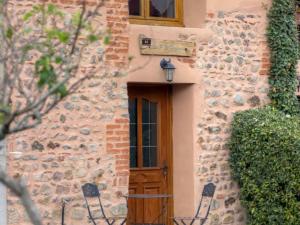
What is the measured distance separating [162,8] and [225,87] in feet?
4.48

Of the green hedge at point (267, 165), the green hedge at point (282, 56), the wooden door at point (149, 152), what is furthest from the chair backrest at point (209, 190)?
the green hedge at point (282, 56)

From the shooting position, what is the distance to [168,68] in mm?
9227

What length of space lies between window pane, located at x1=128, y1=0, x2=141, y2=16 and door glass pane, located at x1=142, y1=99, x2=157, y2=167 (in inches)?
45.7

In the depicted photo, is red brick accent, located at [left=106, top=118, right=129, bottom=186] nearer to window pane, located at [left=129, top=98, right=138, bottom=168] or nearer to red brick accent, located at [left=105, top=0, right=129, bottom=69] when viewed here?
window pane, located at [left=129, top=98, right=138, bottom=168]

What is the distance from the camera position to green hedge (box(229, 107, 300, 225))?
8.98 meters

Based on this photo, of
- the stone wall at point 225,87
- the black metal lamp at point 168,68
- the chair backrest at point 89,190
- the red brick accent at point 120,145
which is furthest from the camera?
the stone wall at point 225,87

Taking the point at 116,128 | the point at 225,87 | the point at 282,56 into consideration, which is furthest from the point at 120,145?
the point at 282,56

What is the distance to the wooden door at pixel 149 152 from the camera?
374 inches

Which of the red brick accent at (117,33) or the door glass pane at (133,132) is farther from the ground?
the red brick accent at (117,33)

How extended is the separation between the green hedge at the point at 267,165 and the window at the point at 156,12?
161 centimetres

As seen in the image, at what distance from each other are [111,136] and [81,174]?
60 centimetres

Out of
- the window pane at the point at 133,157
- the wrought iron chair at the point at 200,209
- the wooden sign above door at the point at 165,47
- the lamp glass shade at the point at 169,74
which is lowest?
the wrought iron chair at the point at 200,209

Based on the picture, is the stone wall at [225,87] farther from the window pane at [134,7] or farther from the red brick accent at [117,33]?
Answer: the red brick accent at [117,33]

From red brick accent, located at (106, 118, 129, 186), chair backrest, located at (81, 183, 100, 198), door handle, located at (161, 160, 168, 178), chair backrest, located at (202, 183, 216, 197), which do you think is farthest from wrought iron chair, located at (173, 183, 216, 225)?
chair backrest, located at (81, 183, 100, 198)
